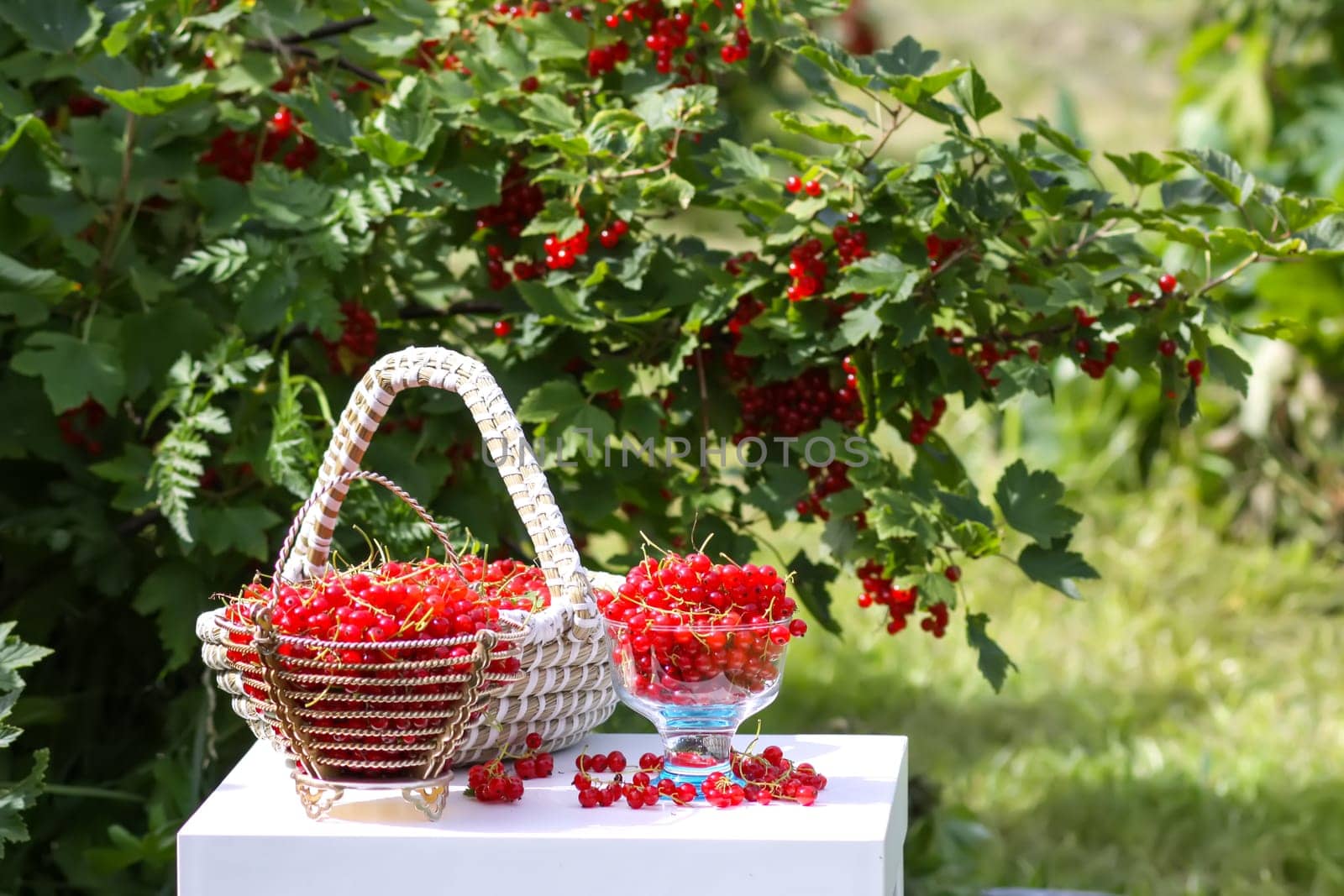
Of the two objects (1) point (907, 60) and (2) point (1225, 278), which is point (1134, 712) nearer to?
(2) point (1225, 278)

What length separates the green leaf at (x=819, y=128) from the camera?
1.60 meters

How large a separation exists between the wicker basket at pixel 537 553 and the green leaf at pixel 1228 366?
85 cm

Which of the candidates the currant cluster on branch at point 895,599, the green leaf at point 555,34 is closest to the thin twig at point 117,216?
the green leaf at point 555,34

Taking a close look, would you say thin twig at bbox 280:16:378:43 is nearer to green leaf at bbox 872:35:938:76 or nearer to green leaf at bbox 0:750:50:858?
green leaf at bbox 872:35:938:76

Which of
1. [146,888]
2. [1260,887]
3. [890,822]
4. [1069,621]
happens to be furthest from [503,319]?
[1069,621]

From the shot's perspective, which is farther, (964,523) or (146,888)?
(146,888)

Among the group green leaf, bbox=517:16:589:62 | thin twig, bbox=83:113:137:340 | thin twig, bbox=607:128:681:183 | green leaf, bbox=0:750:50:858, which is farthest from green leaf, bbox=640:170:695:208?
green leaf, bbox=0:750:50:858

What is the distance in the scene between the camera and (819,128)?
161 centimetres

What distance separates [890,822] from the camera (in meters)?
1.14

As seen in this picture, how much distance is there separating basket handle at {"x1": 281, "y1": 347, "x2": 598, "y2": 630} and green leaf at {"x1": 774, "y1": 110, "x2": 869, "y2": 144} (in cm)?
57

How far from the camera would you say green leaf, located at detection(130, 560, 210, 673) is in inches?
70.1

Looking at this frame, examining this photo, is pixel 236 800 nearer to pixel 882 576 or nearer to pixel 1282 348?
pixel 882 576

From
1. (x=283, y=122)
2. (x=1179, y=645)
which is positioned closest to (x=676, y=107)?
(x=283, y=122)

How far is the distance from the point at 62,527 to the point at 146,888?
47 cm
